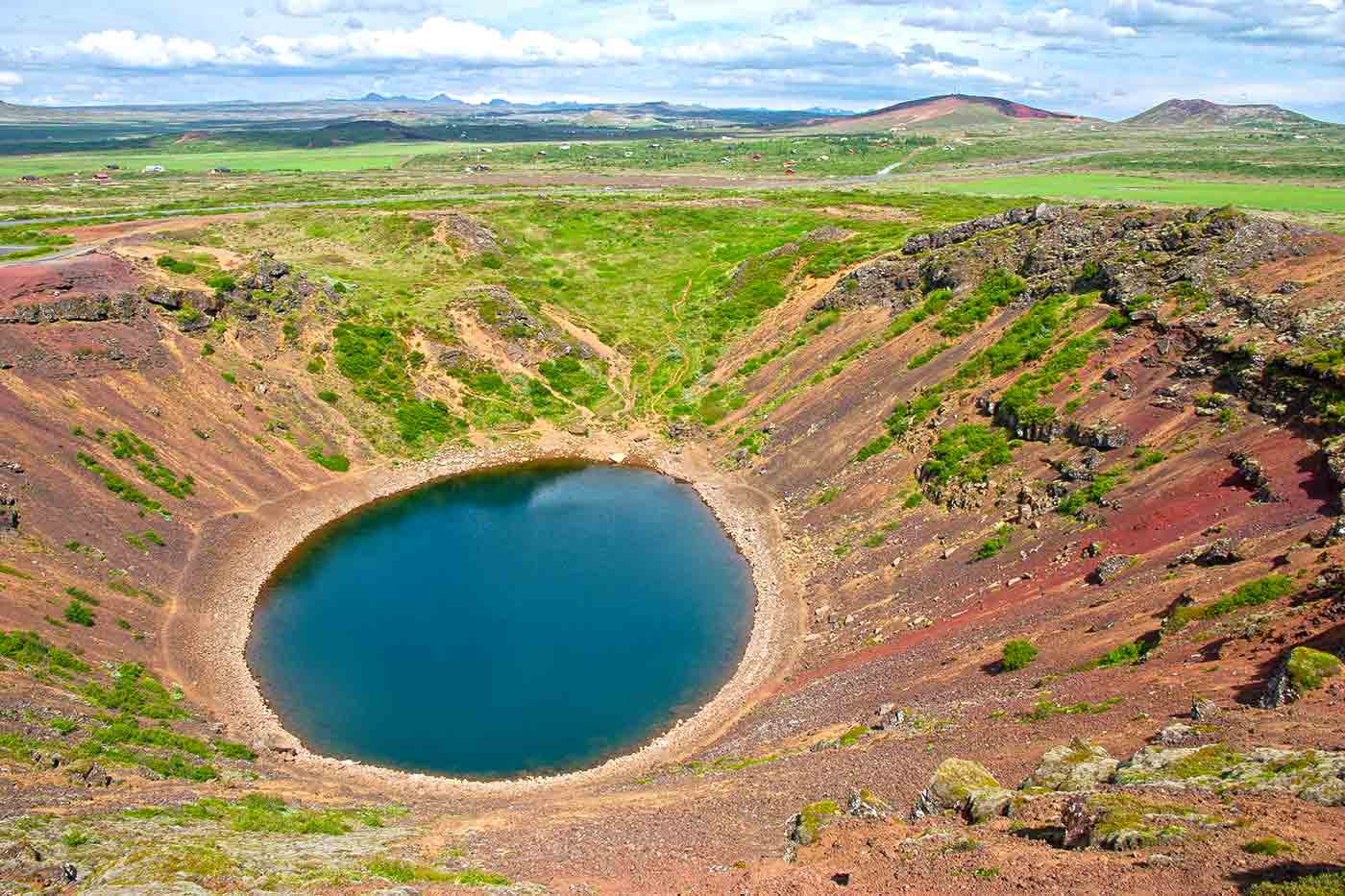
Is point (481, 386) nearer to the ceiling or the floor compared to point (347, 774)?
nearer to the ceiling

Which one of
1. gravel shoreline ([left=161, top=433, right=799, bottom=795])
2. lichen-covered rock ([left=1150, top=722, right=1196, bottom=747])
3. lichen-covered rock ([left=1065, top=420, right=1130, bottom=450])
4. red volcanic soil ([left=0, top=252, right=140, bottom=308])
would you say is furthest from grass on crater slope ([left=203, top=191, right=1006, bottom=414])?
lichen-covered rock ([left=1150, top=722, right=1196, bottom=747])

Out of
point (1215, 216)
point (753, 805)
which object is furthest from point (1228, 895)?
point (1215, 216)

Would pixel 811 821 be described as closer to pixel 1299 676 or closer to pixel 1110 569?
pixel 1299 676

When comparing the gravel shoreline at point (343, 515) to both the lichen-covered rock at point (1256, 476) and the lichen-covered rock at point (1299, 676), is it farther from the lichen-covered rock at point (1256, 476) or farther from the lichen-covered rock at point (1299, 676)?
the lichen-covered rock at point (1256, 476)

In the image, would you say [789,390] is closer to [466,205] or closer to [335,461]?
[335,461]

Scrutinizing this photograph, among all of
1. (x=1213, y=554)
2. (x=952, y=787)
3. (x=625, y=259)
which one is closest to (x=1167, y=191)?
(x=625, y=259)

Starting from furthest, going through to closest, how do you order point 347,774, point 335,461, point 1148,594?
point 335,461 → point 347,774 → point 1148,594
